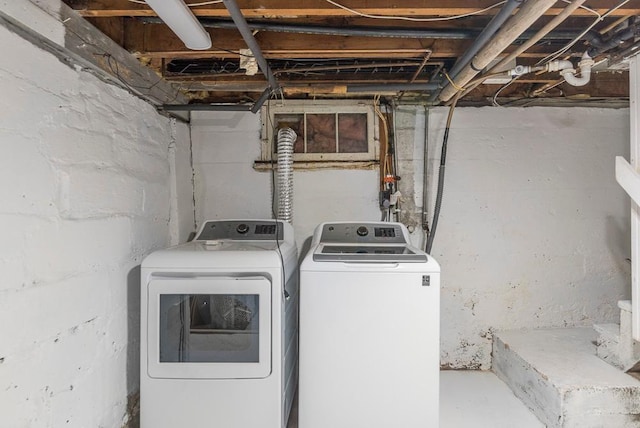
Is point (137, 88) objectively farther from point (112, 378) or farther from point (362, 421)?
point (362, 421)

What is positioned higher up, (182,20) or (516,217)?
(182,20)

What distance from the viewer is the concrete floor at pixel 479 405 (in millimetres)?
2008

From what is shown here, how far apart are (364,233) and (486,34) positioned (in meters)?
1.24

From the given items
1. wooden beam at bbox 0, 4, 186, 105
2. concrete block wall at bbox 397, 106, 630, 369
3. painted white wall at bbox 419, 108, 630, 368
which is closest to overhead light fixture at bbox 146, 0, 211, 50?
wooden beam at bbox 0, 4, 186, 105

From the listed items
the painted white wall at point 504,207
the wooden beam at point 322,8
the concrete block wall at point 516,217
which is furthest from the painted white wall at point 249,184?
the wooden beam at point 322,8

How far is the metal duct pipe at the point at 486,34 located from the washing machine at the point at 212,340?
125 cm

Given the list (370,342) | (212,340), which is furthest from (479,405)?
(212,340)

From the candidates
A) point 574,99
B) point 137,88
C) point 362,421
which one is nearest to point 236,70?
point 137,88

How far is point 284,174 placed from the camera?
2.39 meters

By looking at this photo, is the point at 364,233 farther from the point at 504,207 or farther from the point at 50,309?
the point at 50,309

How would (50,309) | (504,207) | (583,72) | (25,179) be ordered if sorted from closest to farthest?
(25,179), (50,309), (583,72), (504,207)

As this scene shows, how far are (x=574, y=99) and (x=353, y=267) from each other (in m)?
2.08

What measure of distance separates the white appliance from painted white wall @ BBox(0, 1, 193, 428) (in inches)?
35.5

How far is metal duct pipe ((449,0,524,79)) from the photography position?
49.1 inches
